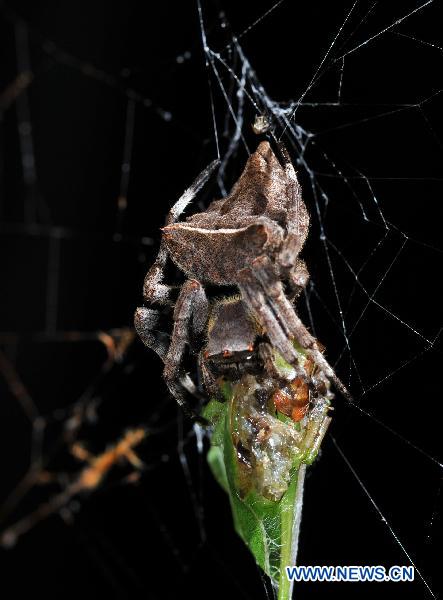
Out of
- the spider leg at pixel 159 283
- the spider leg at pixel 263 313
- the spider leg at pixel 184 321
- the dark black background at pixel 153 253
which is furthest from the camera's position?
the dark black background at pixel 153 253

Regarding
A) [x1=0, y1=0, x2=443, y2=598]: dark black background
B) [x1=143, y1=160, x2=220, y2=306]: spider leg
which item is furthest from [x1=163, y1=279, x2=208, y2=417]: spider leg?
[x1=0, y1=0, x2=443, y2=598]: dark black background

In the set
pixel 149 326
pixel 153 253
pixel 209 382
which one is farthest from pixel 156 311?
pixel 153 253

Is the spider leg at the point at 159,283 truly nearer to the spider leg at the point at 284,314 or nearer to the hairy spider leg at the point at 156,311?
the hairy spider leg at the point at 156,311

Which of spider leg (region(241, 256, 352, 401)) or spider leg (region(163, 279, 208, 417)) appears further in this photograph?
spider leg (region(163, 279, 208, 417))

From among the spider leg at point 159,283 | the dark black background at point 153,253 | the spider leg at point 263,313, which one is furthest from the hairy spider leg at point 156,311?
the dark black background at point 153,253

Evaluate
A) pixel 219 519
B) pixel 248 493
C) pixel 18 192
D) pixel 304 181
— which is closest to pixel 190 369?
pixel 248 493

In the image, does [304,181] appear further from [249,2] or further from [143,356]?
[143,356]

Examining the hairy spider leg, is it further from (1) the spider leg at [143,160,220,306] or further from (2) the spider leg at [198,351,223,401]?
(2) the spider leg at [198,351,223,401]

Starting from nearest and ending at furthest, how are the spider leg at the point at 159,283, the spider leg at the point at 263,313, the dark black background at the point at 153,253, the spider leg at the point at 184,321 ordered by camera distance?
the spider leg at the point at 263,313
the spider leg at the point at 184,321
the spider leg at the point at 159,283
the dark black background at the point at 153,253
